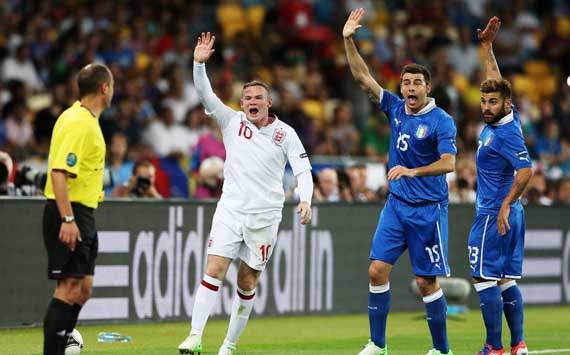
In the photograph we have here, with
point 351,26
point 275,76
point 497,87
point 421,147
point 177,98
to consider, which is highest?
point 275,76

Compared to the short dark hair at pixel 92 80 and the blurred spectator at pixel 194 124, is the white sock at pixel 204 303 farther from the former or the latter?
the blurred spectator at pixel 194 124

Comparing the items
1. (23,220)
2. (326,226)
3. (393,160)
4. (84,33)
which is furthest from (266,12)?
(393,160)

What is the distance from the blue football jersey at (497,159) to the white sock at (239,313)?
2.30m

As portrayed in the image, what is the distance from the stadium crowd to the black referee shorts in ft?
18.4

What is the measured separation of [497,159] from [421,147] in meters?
0.87

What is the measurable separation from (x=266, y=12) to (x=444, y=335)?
14794 millimetres

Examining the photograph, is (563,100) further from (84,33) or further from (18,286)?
(18,286)

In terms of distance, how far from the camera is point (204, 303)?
11305 millimetres

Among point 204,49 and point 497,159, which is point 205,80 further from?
point 497,159

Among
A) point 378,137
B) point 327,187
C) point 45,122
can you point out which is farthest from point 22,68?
point 378,137

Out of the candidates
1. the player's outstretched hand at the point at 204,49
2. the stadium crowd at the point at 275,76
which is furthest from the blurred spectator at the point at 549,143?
the player's outstretched hand at the point at 204,49

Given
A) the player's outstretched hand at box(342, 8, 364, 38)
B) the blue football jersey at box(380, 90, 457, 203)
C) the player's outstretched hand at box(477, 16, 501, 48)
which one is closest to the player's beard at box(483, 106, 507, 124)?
the blue football jersey at box(380, 90, 457, 203)

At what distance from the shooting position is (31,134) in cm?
1906

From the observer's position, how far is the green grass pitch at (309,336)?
42.1 ft
